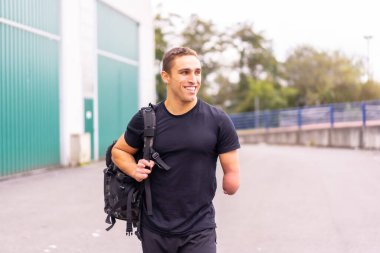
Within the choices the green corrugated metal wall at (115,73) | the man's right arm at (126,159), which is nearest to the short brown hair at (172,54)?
the man's right arm at (126,159)

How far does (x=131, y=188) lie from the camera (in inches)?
118

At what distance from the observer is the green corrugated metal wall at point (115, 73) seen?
17938 millimetres

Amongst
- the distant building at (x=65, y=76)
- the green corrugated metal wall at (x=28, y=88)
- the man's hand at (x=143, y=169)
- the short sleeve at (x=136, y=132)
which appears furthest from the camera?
the distant building at (x=65, y=76)

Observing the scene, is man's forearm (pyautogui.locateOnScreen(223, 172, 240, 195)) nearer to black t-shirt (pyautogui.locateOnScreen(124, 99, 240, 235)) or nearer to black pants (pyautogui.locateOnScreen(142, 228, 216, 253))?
black t-shirt (pyautogui.locateOnScreen(124, 99, 240, 235))

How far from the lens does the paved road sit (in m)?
6.13

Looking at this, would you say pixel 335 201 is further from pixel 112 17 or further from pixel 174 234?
pixel 112 17

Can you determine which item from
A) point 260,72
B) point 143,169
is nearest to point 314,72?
point 260,72

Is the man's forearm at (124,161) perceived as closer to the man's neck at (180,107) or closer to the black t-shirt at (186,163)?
the black t-shirt at (186,163)

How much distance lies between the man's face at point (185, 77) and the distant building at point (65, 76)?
33.4ft

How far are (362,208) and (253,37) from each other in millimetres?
49149

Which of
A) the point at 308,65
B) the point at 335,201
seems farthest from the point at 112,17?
the point at 308,65

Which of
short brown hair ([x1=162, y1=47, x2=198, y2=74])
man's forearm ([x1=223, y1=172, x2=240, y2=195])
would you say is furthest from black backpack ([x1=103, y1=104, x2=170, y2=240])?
man's forearm ([x1=223, y1=172, x2=240, y2=195])

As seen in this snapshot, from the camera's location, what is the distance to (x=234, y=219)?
7.59 m

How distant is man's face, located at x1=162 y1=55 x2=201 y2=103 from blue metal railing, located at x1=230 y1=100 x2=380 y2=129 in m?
22.4
